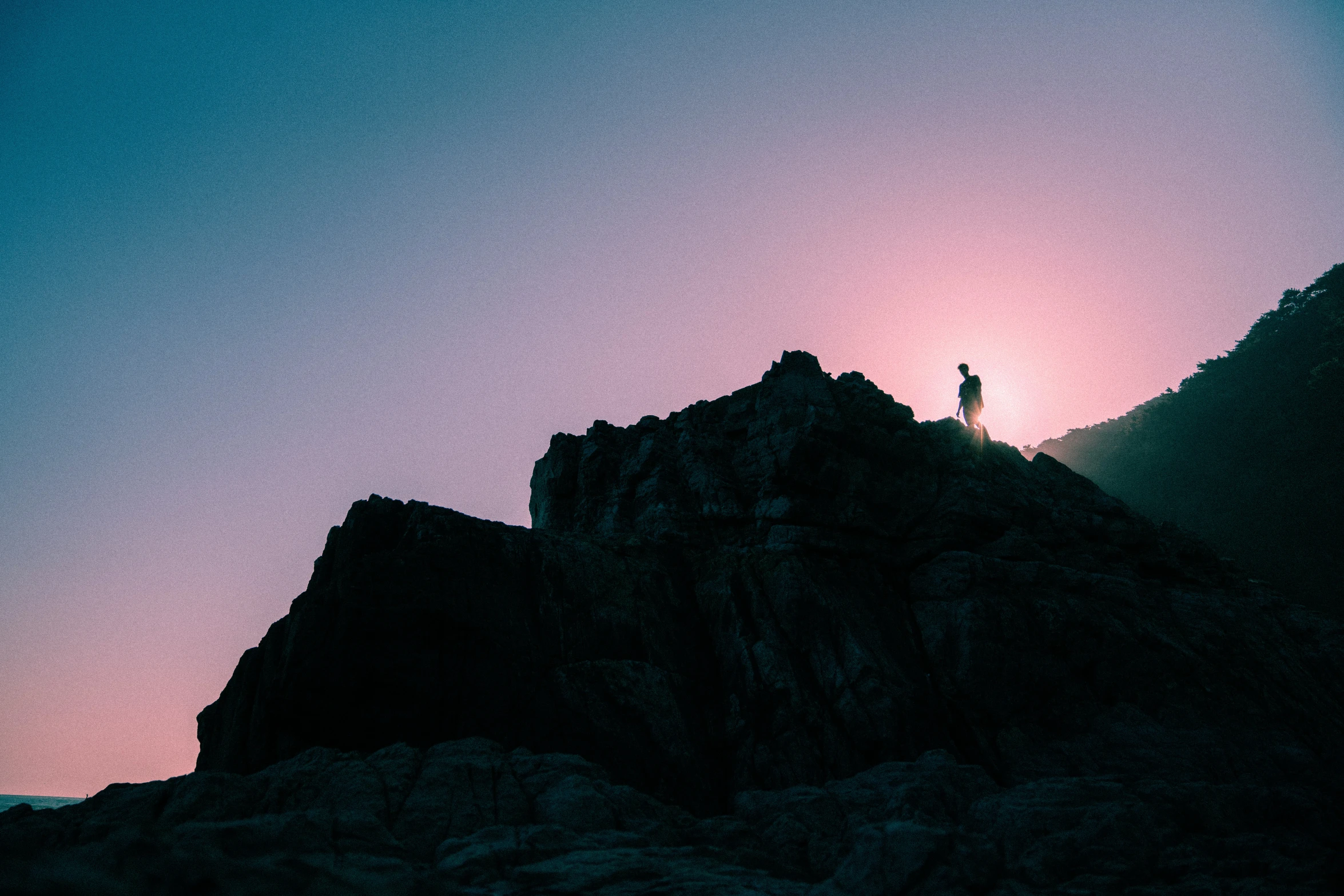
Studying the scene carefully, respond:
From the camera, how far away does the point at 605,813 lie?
64.1 feet

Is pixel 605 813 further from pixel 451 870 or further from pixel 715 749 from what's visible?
pixel 715 749

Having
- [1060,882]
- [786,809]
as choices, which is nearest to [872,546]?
[786,809]

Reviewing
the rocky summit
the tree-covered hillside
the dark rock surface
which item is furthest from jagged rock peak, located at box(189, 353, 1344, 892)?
the tree-covered hillside

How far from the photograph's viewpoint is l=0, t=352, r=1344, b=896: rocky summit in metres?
16.4

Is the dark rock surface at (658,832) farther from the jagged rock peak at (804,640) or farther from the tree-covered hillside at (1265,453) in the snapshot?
the tree-covered hillside at (1265,453)

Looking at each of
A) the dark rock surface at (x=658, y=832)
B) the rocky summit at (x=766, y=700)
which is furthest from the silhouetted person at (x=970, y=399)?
the dark rock surface at (x=658, y=832)

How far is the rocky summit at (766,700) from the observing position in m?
16.4

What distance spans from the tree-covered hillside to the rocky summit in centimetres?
2328

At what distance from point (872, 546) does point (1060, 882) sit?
21.6 meters

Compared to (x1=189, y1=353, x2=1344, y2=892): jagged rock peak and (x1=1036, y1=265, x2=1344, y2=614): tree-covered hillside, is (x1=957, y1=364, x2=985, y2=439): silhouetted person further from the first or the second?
(x1=1036, y1=265, x2=1344, y2=614): tree-covered hillside

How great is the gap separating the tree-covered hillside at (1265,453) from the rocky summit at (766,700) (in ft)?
76.4

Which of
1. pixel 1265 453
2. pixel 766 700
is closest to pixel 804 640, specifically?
pixel 766 700

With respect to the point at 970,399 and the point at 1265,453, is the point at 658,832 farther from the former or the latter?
the point at 1265,453

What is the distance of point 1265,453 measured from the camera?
66062 mm
